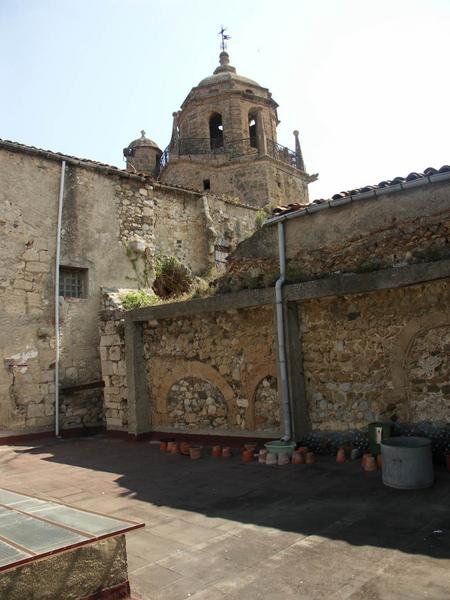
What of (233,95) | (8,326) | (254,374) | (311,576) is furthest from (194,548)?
(233,95)

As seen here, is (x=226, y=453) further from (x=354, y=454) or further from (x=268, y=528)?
(x=268, y=528)

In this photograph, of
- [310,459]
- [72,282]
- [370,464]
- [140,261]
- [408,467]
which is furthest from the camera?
[140,261]

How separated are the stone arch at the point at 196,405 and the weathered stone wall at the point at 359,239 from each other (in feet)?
7.18

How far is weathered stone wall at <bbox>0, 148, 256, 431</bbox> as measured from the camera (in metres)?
11.1

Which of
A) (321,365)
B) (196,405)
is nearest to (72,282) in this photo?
(196,405)

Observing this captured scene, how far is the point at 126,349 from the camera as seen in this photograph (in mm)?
10836

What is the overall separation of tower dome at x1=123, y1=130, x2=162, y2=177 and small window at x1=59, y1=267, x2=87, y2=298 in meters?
15.5

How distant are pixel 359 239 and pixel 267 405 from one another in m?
3.23

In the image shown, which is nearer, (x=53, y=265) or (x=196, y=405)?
(x=196, y=405)

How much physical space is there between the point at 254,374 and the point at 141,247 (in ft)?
21.1

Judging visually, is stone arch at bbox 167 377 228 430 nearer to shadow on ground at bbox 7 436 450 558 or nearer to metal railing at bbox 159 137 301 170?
shadow on ground at bbox 7 436 450 558

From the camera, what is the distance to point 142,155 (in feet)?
88.9

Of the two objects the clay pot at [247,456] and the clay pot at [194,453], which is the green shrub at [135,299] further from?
the clay pot at [247,456]

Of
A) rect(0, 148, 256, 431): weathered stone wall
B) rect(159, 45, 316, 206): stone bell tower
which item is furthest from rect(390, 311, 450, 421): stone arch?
rect(159, 45, 316, 206): stone bell tower
